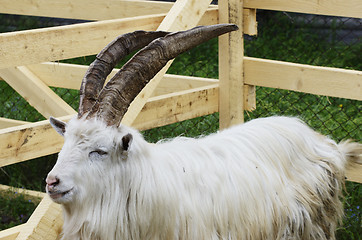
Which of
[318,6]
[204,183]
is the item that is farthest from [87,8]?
[204,183]

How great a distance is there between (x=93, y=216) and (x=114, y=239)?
0.56ft

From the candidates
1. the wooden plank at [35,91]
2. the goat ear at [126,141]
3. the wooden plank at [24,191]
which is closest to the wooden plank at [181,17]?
the goat ear at [126,141]

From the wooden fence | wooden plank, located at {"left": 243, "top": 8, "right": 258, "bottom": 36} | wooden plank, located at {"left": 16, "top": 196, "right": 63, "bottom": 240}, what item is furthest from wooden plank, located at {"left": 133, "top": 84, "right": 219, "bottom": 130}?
wooden plank, located at {"left": 16, "top": 196, "right": 63, "bottom": 240}

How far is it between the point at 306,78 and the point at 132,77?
1.86m

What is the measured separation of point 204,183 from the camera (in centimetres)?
352

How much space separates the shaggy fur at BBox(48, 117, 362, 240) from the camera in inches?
122

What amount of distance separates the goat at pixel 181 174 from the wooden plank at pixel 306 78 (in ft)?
1.44

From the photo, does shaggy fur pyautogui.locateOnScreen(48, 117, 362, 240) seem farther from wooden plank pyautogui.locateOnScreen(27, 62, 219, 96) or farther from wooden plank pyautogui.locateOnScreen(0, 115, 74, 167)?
wooden plank pyautogui.locateOnScreen(27, 62, 219, 96)

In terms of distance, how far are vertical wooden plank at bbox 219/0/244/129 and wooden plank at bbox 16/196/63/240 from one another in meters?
1.93

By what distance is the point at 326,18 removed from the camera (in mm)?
9266

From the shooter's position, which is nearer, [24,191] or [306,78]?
[306,78]

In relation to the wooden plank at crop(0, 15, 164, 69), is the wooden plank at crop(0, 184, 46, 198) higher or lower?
lower

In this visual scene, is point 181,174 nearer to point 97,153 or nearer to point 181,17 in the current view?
point 97,153

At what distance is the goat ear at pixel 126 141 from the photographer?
3059mm
